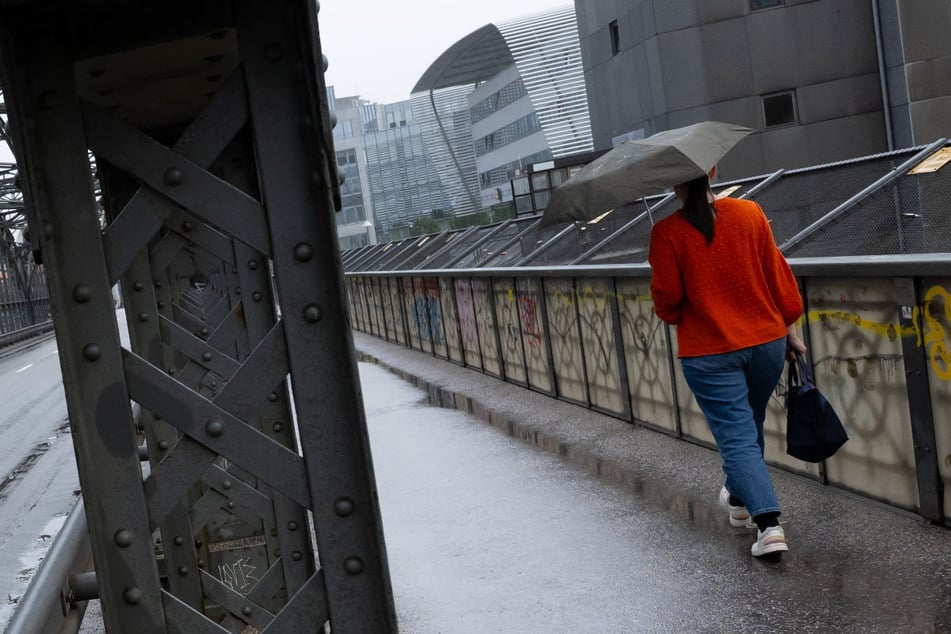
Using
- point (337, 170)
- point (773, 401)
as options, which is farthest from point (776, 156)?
point (337, 170)

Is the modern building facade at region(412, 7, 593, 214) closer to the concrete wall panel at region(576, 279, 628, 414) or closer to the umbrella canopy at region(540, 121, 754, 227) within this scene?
the concrete wall panel at region(576, 279, 628, 414)

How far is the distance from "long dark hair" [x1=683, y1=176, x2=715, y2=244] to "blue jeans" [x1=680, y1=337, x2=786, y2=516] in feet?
1.79

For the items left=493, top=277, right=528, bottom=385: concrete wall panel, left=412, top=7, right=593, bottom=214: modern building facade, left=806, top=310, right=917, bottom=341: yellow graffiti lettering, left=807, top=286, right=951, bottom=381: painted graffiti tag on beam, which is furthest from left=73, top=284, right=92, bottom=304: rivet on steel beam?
left=412, top=7, right=593, bottom=214: modern building facade

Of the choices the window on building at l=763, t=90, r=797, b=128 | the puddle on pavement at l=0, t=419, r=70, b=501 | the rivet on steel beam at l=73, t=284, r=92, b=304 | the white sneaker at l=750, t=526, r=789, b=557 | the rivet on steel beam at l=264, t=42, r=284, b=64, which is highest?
the window on building at l=763, t=90, r=797, b=128

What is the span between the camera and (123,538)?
2273 millimetres

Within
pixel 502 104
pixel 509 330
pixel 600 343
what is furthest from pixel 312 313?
pixel 502 104

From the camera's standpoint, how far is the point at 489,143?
3472 inches

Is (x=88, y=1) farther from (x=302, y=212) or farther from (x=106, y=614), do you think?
(x=106, y=614)

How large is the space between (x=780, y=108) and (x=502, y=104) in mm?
54843

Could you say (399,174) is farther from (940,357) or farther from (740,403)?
(940,357)

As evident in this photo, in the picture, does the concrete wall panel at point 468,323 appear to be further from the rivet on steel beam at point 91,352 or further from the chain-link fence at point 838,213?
the rivet on steel beam at point 91,352

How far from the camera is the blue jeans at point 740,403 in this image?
17.1 feet

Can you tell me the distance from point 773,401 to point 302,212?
208 inches

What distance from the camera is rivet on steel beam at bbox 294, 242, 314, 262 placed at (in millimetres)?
2219
